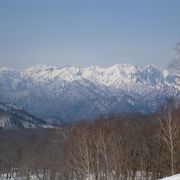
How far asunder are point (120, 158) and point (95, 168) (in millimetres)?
7763

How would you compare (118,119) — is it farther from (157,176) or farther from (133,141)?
(157,176)

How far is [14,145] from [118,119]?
377ft

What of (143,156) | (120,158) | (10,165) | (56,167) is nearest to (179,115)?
(120,158)

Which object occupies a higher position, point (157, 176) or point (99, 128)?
point (99, 128)

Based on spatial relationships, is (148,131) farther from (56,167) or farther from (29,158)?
(29,158)

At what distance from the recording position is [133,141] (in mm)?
62969

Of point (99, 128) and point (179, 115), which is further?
point (99, 128)

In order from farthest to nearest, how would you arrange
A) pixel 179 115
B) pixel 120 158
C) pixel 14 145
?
pixel 14 145, pixel 120 158, pixel 179 115

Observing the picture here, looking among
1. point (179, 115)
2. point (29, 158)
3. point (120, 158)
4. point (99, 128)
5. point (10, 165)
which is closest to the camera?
point (179, 115)

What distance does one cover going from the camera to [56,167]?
340 ft

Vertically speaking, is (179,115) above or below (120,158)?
above

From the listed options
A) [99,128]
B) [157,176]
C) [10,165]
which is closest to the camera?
[99,128]

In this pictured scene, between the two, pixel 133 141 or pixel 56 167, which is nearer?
pixel 133 141

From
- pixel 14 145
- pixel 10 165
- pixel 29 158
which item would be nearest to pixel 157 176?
pixel 29 158
